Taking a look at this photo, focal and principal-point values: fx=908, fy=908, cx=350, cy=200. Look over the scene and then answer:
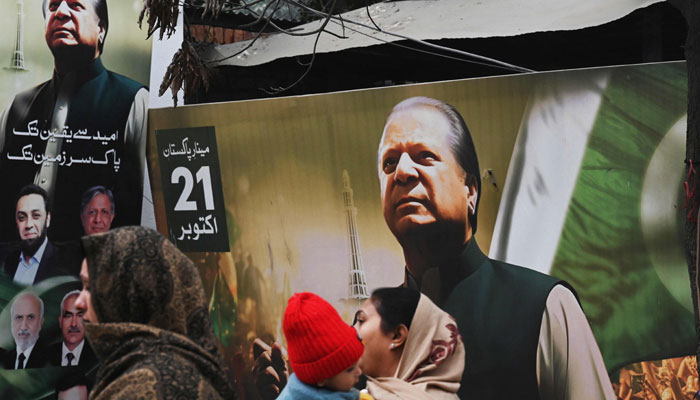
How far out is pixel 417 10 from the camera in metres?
6.36

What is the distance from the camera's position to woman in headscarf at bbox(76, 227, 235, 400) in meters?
2.14

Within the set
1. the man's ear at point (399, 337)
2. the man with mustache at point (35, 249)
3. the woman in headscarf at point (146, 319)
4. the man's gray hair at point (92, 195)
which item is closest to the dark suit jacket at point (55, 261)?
the man with mustache at point (35, 249)

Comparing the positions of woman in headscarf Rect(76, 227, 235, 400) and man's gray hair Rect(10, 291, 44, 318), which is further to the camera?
man's gray hair Rect(10, 291, 44, 318)

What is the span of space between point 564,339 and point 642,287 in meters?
0.44

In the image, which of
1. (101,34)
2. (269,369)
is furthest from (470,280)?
(101,34)

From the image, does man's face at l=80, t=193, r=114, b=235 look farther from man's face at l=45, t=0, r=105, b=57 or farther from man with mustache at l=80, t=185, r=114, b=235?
man's face at l=45, t=0, r=105, b=57

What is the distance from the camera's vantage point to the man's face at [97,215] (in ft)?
18.9

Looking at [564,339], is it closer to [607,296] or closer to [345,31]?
[607,296]

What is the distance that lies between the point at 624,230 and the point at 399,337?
119 cm

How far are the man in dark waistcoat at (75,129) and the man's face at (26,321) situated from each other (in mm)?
402

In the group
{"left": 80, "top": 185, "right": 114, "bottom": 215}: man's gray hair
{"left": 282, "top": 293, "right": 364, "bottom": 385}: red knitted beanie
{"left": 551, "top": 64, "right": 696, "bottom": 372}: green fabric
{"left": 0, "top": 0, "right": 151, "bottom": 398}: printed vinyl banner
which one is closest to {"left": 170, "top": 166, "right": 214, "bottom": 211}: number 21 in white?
{"left": 0, "top": 0, "right": 151, "bottom": 398}: printed vinyl banner

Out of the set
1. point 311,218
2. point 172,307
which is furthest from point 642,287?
point 172,307

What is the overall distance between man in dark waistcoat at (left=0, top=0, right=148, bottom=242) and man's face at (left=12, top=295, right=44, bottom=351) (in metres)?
0.40

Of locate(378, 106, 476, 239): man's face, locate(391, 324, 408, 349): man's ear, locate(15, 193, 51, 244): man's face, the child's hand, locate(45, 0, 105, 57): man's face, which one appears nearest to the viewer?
locate(391, 324, 408, 349): man's ear
